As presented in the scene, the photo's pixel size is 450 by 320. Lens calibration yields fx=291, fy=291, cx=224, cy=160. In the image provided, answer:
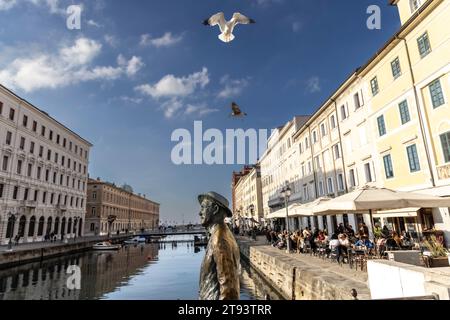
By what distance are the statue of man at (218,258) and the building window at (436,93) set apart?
53.5 feet

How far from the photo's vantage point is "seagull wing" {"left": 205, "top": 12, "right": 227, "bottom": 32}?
1009 centimetres

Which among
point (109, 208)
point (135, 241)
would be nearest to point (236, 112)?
point (135, 241)

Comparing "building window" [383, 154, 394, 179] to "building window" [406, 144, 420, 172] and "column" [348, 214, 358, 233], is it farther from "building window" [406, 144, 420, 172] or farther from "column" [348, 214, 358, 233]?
"column" [348, 214, 358, 233]

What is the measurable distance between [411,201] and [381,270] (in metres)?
6.47

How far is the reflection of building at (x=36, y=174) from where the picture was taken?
33.9m

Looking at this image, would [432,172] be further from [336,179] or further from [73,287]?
[73,287]

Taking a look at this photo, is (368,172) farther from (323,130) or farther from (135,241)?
(135,241)

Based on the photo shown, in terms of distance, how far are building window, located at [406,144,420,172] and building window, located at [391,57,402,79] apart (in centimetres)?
473

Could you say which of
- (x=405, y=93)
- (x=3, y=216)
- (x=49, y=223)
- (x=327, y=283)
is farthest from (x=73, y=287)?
(x=49, y=223)

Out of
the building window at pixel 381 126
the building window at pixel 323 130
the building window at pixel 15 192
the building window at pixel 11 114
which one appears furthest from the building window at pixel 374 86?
the building window at pixel 15 192

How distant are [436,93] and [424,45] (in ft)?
9.56

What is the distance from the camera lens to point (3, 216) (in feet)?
107

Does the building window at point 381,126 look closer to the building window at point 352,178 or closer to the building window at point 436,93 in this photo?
the building window at point 436,93

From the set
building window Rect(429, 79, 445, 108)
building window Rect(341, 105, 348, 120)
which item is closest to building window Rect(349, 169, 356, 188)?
building window Rect(341, 105, 348, 120)
